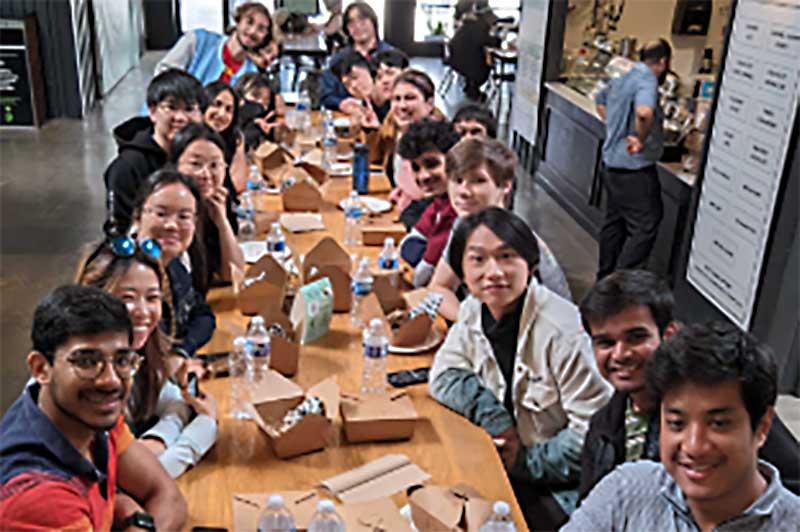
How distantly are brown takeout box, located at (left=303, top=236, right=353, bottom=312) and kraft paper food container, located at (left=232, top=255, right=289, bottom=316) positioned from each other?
0.38ft

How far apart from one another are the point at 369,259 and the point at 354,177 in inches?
40.5

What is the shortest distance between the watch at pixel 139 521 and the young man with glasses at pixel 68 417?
1.7 inches

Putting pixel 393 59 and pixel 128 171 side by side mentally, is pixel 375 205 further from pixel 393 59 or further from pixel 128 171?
pixel 393 59

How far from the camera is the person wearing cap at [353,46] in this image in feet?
19.8

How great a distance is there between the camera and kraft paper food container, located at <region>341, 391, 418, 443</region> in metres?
2.15

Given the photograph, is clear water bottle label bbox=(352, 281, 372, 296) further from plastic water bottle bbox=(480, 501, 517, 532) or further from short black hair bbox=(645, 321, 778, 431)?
short black hair bbox=(645, 321, 778, 431)

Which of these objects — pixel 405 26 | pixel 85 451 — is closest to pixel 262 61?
pixel 85 451

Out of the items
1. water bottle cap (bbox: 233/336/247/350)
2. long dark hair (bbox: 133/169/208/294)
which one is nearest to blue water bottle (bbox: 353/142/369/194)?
long dark hair (bbox: 133/169/208/294)

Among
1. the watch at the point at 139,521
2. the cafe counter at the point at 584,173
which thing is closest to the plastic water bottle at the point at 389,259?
the watch at the point at 139,521

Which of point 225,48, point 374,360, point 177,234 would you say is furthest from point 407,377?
point 225,48

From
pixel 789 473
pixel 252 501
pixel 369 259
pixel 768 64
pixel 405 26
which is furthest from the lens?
pixel 405 26

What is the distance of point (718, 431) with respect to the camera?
1.49 metres

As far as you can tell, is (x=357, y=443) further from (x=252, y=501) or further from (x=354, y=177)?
(x=354, y=177)

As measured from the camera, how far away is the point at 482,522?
6.04ft
